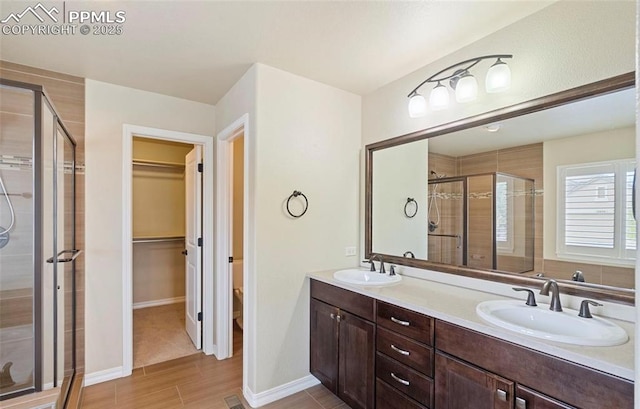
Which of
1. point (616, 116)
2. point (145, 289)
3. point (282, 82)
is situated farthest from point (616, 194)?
point (145, 289)

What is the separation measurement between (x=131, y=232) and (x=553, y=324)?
306 cm

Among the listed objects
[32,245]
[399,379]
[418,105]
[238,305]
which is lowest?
[238,305]

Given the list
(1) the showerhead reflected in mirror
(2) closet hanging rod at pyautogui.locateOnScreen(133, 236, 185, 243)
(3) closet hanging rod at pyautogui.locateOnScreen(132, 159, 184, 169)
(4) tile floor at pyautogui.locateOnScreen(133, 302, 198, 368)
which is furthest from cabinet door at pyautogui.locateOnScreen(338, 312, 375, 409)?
(3) closet hanging rod at pyautogui.locateOnScreen(132, 159, 184, 169)

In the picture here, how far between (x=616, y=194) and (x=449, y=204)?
871 millimetres

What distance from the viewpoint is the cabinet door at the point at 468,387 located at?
126 cm

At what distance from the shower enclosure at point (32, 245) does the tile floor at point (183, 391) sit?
353 millimetres

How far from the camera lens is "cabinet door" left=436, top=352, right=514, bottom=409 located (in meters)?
1.26

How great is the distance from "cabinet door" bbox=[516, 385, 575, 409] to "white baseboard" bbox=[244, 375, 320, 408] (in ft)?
5.40

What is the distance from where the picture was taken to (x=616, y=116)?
1401 millimetres

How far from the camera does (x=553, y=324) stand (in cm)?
142

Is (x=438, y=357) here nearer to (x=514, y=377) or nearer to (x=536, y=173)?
(x=514, y=377)

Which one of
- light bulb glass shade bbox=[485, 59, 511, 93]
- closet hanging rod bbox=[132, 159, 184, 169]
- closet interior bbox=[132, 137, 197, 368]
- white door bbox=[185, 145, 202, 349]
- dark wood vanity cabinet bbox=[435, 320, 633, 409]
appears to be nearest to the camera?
dark wood vanity cabinet bbox=[435, 320, 633, 409]

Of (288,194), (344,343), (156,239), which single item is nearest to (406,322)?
(344,343)

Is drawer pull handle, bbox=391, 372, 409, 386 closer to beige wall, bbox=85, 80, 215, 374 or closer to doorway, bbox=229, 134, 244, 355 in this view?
doorway, bbox=229, 134, 244, 355
